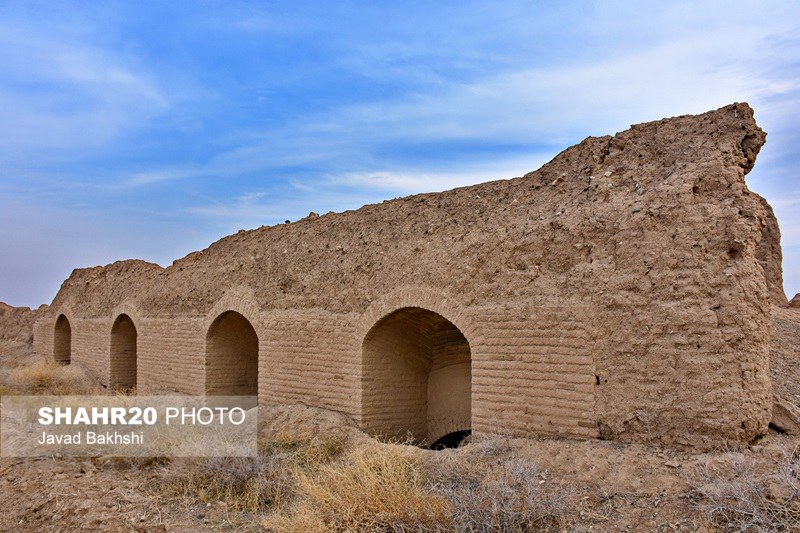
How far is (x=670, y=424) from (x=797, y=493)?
1.39 metres

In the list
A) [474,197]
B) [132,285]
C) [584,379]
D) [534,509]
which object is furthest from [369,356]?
[132,285]

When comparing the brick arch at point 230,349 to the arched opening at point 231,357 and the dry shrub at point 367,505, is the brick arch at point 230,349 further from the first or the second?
the dry shrub at point 367,505

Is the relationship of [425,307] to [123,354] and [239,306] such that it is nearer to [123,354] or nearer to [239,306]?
[239,306]

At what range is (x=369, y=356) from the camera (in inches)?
334

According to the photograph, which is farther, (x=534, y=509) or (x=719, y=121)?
(x=719, y=121)

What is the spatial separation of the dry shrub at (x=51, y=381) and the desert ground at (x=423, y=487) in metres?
6.40

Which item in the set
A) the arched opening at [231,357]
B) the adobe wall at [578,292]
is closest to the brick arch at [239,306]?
the arched opening at [231,357]

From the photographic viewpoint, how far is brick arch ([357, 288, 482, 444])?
840cm

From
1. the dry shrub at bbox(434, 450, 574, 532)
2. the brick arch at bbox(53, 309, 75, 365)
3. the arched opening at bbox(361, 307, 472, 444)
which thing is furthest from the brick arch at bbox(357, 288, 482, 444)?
the brick arch at bbox(53, 309, 75, 365)

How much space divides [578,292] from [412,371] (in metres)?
3.30

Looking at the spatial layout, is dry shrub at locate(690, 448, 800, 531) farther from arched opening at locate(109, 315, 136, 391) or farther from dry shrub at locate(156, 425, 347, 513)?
arched opening at locate(109, 315, 136, 391)

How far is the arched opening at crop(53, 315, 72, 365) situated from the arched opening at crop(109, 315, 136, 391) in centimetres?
476

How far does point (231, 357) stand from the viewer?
456 inches

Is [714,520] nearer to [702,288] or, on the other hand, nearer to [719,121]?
[702,288]
